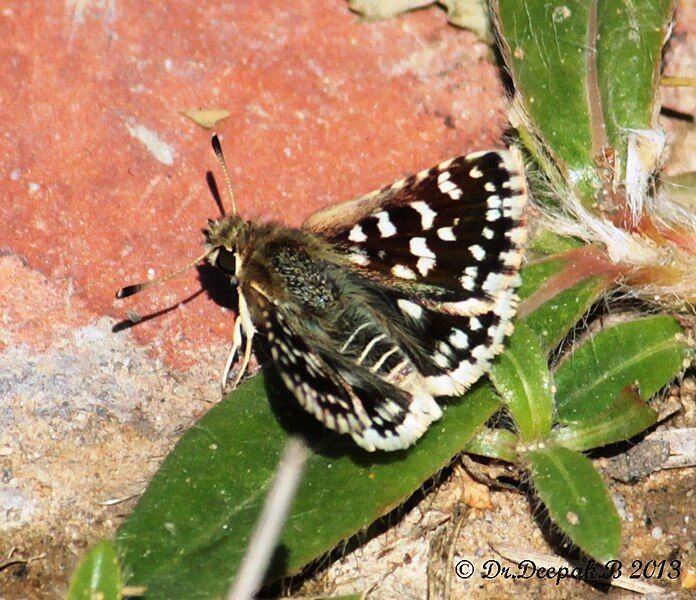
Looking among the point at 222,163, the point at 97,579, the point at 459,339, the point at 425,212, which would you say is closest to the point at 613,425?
the point at 459,339

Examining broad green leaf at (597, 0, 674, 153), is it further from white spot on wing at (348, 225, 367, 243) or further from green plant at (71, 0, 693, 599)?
white spot on wing at (348, 225, 367, 243)

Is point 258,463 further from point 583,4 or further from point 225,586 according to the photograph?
point 583,4

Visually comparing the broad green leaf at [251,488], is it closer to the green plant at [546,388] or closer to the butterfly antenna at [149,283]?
the green plant at [546,388]

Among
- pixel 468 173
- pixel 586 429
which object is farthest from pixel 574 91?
pixel 586 429

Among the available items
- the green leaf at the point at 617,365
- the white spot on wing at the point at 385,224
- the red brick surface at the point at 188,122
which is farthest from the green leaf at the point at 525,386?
the red brick surface at the point at 188,122

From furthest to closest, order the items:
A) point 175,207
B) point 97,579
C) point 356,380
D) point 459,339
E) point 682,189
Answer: point 682,189 < point 175,207 < point 459,339 < point 356,380 < point 97,579

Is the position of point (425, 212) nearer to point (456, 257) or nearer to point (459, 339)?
point (456, 257)

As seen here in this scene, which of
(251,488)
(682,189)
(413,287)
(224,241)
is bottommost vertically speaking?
(251,488)
